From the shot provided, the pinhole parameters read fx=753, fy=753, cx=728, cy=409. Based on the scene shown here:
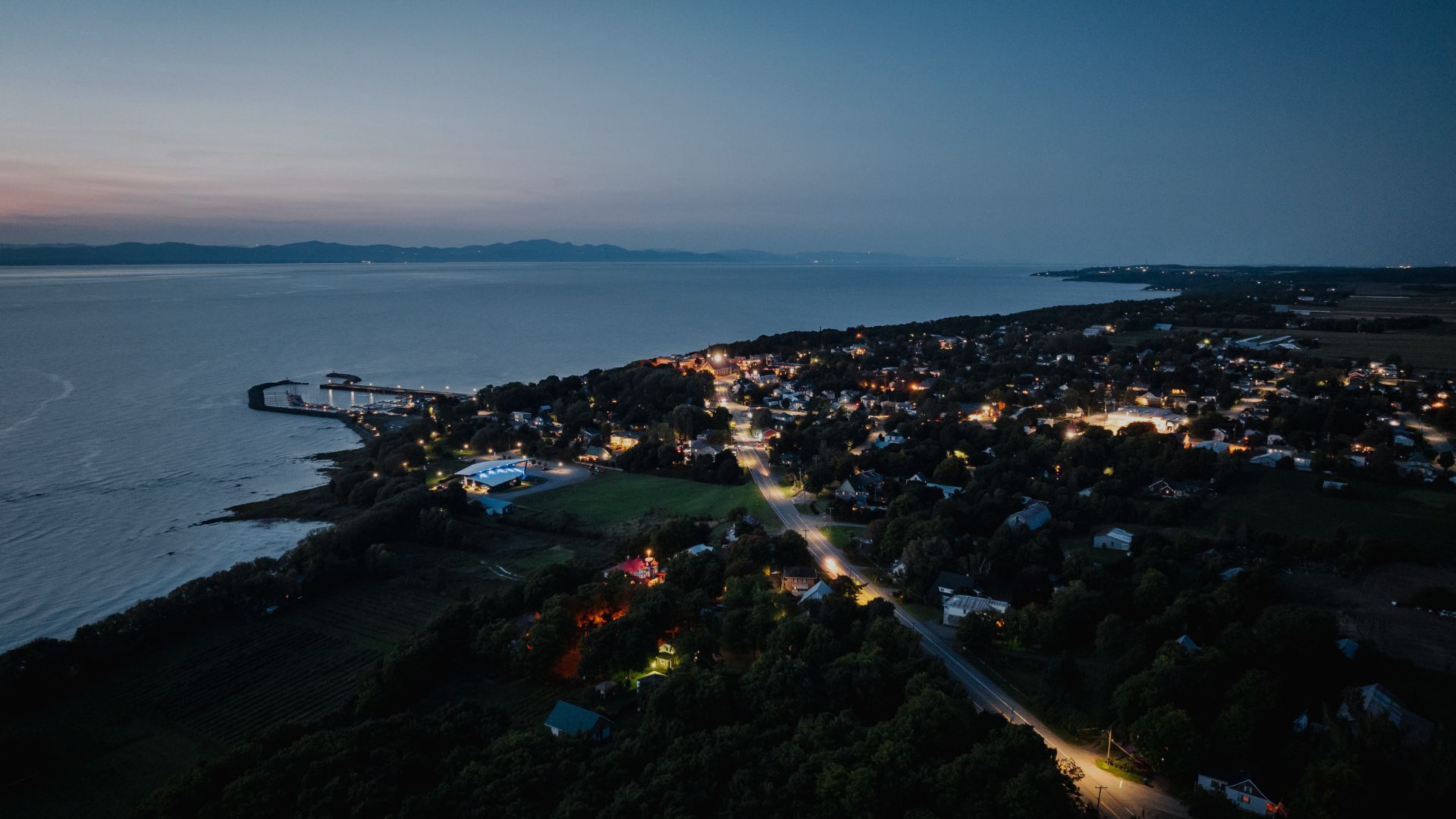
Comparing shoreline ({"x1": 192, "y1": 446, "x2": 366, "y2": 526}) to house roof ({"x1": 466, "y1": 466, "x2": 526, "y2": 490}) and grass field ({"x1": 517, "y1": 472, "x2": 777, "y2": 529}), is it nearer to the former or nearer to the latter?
house roof ({"x1": 466, "y1": 466, "x2": 526, "y2": 490})

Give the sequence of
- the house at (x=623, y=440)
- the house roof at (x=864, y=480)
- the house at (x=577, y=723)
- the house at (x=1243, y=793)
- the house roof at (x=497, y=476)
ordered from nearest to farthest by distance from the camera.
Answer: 1. the house at (x=1243, y=793)
2. the house at (x=577, y=723)
3. the house roof at (x=864, y=480)
4. the house roof at (x=497, y=476)
5. the house at (x=623, y=440)

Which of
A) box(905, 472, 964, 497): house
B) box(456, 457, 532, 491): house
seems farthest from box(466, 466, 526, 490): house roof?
box(905, 472, 964, 497): house

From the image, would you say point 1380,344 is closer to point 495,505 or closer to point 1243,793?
point 1243,793

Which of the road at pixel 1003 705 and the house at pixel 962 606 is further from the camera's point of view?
the house at pixel 962 606

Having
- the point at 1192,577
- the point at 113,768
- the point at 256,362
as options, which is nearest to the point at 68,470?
the point at 113,768

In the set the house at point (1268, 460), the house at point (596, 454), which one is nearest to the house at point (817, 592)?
the house at point (596, 454)

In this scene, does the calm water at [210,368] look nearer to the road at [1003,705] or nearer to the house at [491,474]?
the house at [491,474]
